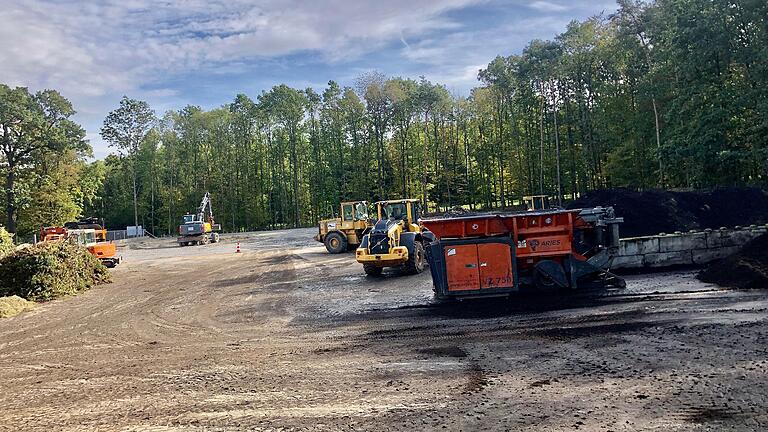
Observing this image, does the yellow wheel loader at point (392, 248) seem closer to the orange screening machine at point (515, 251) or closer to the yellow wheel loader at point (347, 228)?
the orange screening machine at point (515, 251)

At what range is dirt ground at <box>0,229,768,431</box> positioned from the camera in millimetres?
5004

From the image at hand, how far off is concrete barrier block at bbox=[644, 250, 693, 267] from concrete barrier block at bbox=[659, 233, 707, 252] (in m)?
0.10

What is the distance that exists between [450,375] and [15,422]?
4.73 metres

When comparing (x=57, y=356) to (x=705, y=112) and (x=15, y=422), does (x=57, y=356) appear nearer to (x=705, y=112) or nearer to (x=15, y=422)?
(x=15, y=422)

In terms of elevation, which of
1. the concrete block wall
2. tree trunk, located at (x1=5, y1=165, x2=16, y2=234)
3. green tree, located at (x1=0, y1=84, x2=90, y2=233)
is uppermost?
green tree, located at (x1=0, y1=84, x2=90, y2=233)

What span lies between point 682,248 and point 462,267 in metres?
6.28

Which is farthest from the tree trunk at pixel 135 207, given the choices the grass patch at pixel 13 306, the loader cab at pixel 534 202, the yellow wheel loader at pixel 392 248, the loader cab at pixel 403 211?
the yellow wheel loader at pixel 392 248

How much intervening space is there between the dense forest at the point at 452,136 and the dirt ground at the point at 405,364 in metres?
16.3

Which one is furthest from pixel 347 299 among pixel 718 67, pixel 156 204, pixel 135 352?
pixel 156 204

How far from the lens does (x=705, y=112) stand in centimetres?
2380

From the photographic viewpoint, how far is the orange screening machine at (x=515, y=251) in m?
10.2

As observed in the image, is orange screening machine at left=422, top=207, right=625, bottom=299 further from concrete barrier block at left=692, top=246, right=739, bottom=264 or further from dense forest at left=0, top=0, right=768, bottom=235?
dense forest at left=0, top=0, right=768, bottom=235

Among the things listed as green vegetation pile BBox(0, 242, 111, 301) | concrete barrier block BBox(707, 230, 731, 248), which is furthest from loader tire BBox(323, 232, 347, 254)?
concrete barrier block BBox(707, 230, 731, 248)

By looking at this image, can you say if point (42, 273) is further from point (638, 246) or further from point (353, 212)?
point (638, 246)
